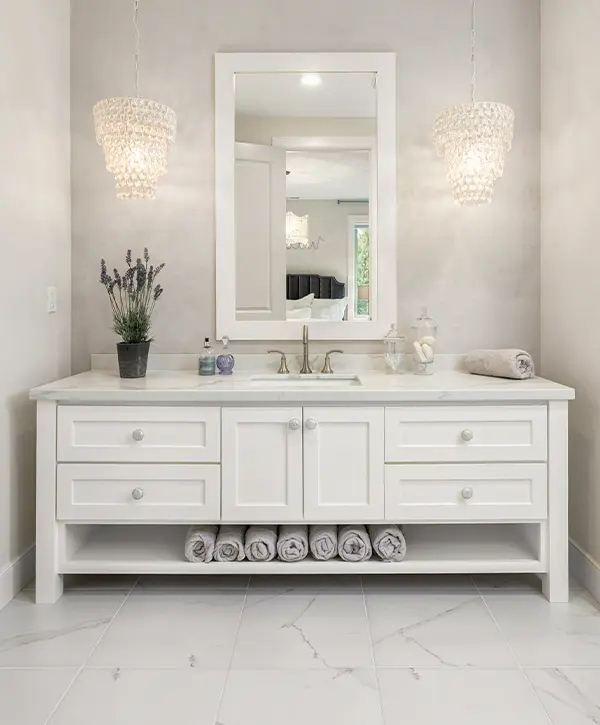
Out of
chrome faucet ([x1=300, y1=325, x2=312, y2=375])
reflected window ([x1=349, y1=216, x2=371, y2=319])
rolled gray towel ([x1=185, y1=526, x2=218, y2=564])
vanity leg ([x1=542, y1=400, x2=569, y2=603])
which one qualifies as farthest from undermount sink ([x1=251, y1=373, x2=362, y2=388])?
vanity leg ([x1=542, y1=400, x2=569, y2=603])

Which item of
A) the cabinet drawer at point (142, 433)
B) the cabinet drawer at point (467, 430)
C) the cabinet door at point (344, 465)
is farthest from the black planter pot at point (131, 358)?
the cabinet drawer at point (467, 430)

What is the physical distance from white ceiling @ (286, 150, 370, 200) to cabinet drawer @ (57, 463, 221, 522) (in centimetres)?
119

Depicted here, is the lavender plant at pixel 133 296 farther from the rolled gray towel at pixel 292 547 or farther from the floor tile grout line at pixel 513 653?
the floor tile grout line at pixel 513 653

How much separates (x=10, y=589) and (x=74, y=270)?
4.16ft

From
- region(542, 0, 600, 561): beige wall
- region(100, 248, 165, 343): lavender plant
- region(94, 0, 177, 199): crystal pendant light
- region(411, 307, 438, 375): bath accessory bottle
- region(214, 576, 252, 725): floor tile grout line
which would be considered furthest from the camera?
region(411, 307, 438, 375): bath accessory bottle

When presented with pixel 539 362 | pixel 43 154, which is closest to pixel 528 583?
pixel 539 362

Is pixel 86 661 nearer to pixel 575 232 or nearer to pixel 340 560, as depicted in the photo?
pixel 340 560

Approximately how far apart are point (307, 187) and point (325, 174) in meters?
0.09

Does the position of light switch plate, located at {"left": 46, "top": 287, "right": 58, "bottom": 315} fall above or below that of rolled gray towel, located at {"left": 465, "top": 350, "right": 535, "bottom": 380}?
above

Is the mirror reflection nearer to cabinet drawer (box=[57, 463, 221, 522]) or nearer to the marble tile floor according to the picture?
cabinet drawer (box=[57, 463, 221, 522])

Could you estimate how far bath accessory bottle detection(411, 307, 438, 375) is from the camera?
2.58 metres

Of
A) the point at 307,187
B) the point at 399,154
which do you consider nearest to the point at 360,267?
the point at 307,187

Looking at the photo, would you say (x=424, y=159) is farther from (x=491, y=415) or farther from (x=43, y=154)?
(x=43, y=154)

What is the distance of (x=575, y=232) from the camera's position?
2.39 metres
